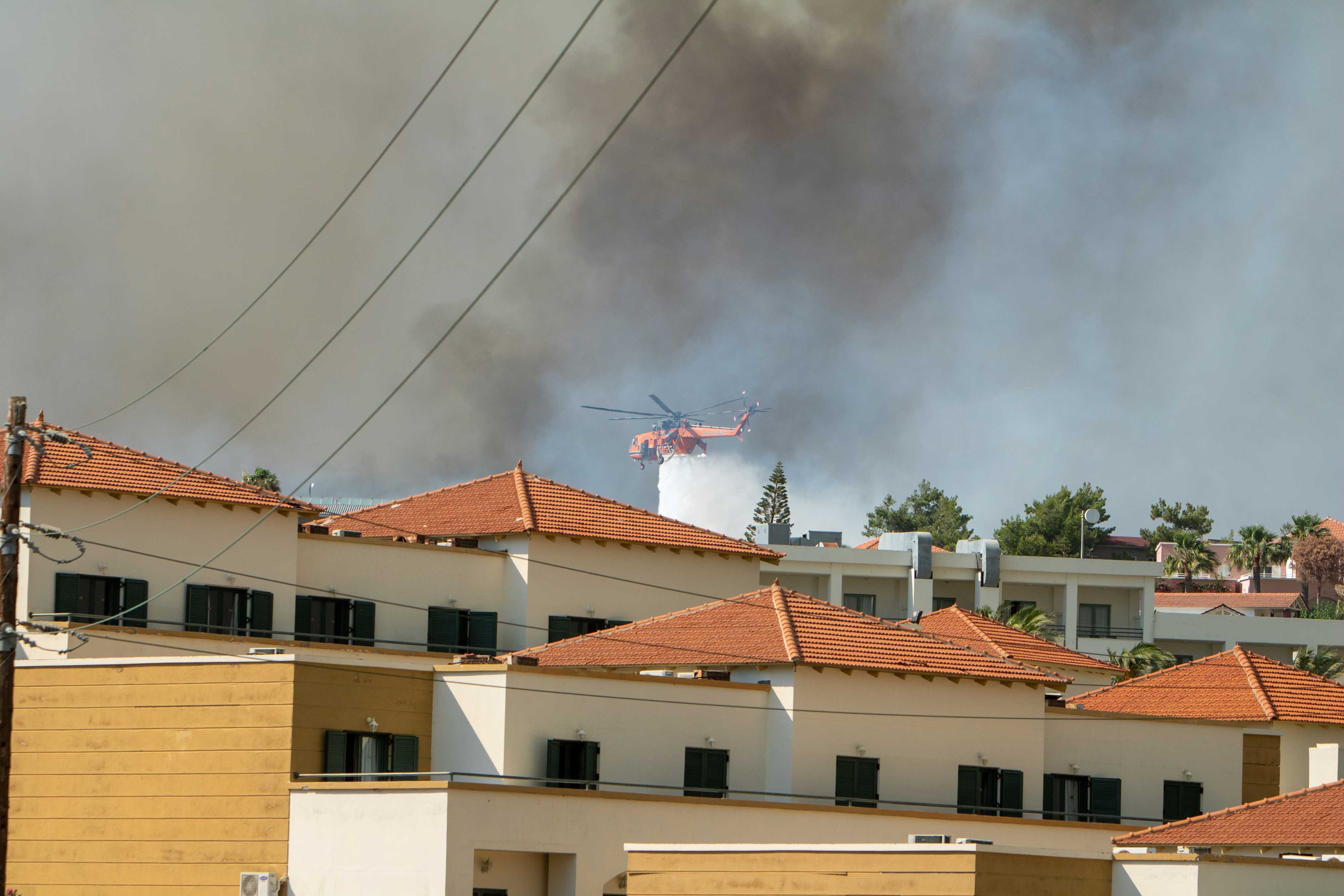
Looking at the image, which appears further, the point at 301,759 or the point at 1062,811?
the point at 1062,811

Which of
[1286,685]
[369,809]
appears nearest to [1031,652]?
[1286,685]

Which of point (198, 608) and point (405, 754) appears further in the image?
point (198, 608)

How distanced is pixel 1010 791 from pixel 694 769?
8759mm

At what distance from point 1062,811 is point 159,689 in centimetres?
2402

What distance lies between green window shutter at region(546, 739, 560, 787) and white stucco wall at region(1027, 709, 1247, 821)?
47.1 ft

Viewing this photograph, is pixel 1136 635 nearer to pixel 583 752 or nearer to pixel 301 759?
pixel 583 752

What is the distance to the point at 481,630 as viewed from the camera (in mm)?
53562

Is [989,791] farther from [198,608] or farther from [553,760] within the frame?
[198,608]

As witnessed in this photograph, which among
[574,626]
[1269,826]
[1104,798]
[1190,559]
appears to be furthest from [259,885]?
[1190,559]

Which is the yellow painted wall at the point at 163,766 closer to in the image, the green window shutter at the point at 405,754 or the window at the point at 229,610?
the green window shutter at the point at 405,754

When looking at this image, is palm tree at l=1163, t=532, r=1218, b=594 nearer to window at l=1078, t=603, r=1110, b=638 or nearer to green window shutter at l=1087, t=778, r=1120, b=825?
window at l=1078, t=603, r=1110, b=638

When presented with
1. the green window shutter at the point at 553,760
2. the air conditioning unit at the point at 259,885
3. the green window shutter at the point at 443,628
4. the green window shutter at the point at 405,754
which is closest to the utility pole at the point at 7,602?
the air conditioning unit at the point at 259,885

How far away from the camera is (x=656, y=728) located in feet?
138

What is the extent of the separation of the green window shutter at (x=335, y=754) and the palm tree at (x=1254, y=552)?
11206cm
